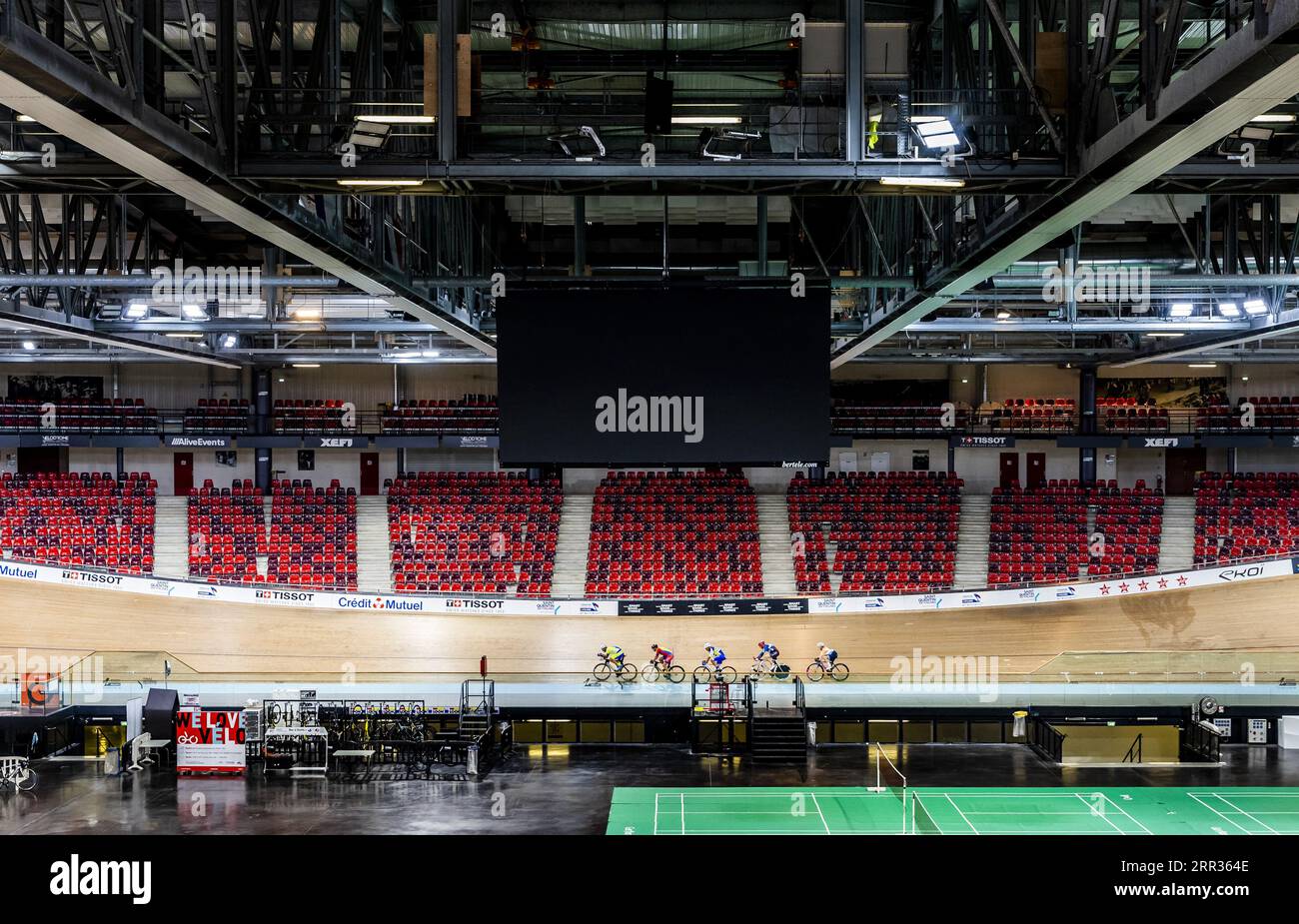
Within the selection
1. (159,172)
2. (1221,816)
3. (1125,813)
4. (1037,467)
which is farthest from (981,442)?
(159,172)

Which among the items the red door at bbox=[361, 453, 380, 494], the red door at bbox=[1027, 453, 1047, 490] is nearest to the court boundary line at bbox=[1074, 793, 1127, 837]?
the red door at bbox=[1027, 453, 1047, 490]

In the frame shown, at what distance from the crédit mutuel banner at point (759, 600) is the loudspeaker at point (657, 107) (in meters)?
21.4

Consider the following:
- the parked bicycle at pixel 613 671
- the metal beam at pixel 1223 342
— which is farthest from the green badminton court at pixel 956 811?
the metal beam at pixel 1223 342

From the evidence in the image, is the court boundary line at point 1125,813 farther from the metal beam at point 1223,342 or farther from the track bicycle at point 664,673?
the metal beam at point 1223,342

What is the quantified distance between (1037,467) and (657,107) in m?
34.2

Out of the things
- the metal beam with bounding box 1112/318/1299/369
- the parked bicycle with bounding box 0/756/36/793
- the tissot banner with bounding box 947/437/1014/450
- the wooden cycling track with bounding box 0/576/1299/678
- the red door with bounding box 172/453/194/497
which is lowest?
the parked bicycle with bounding box 0/756/36/793

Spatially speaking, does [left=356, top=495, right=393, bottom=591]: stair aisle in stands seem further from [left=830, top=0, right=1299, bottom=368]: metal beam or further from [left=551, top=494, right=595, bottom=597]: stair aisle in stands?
[left=830, top=0, right=1299, bottom=368]: metal beam

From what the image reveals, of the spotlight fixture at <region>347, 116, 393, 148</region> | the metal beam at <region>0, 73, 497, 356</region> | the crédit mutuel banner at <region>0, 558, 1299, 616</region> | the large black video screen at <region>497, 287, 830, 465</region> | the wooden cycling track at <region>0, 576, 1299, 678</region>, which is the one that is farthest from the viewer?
the wooden cycling track at <region>0, 576, 1299, 678</region>

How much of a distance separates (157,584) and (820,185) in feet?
89.3

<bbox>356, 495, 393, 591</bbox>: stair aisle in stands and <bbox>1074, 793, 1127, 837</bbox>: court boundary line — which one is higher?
<bbox>356, 495, 393, 591</bbox>: stair aisle in stands

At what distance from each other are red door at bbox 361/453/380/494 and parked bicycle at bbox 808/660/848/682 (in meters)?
19.4

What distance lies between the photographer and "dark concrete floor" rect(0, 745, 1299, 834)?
1722 cm

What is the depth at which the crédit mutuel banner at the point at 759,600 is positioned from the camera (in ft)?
96.4

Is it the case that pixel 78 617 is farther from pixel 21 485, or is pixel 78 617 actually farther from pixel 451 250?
pixel 451 250
